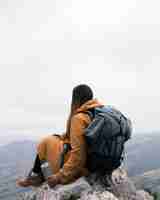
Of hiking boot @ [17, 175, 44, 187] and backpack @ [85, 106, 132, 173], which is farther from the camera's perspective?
hiking boot @ [17, 175, 44, 187]

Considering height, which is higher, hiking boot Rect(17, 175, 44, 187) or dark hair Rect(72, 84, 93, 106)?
dark hair Rect(72, 84, 93, 106)

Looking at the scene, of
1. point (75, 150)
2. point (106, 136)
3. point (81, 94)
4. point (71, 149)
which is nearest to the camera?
point (106, 136)

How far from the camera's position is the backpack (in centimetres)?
1003

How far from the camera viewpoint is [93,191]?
404 inches

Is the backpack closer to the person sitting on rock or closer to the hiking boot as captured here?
the person sitting on rock

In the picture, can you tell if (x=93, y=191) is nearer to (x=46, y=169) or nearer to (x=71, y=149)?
(x=71, y=149)

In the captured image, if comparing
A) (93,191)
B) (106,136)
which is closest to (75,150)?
(106,136)

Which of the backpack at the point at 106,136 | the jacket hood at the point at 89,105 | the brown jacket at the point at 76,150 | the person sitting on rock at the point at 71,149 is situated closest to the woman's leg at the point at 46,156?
the person sitting on rock at the point at 71,149

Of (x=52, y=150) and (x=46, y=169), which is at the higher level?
(x=52, y=150)

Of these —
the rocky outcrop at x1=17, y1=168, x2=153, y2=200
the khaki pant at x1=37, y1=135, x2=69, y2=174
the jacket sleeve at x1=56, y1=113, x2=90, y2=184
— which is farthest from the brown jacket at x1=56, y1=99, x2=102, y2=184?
the khaki pant at x1=37, y1=135, x2=69, y2=174

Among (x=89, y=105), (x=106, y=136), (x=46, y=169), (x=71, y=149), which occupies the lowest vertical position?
(x=46, y=169)

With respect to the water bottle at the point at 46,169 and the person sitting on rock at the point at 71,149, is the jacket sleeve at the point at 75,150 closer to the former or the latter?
the person sitting on rock at the point at 71,149

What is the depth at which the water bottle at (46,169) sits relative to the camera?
11.3 metres

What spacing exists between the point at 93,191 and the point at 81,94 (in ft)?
8.28
